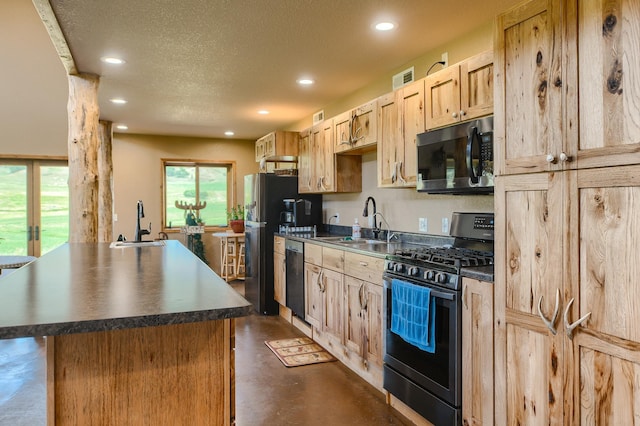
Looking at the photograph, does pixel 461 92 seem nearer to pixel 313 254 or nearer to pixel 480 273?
pixel 480 273

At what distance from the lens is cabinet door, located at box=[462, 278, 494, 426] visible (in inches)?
81.6

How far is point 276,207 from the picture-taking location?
17.3 feet

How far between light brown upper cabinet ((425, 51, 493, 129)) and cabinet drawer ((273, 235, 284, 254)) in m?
2.44

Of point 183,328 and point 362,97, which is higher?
point 362,97

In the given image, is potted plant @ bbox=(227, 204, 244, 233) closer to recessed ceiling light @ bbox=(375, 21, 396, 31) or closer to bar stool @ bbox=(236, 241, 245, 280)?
bar stool @ bbox=(236, 241, 245, 280)

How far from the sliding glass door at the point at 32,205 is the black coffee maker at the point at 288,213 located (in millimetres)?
4501

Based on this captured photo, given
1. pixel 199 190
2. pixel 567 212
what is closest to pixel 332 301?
pixel 567 212

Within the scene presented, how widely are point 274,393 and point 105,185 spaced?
13.9ft

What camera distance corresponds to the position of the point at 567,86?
1706 millimetres

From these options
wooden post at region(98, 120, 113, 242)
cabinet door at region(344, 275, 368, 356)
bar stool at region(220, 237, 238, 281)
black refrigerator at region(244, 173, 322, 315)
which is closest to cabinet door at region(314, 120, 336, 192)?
black refrigerator at region(244, 173, 322, 315)

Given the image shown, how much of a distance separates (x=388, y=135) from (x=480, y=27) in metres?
0.98

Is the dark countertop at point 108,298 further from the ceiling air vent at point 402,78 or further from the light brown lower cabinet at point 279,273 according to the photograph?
the light brown lower cabinet at point 279,273

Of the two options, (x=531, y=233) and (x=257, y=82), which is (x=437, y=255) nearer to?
(x=531, y=233)

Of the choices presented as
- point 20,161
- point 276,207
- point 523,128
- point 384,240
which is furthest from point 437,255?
point 20,161
